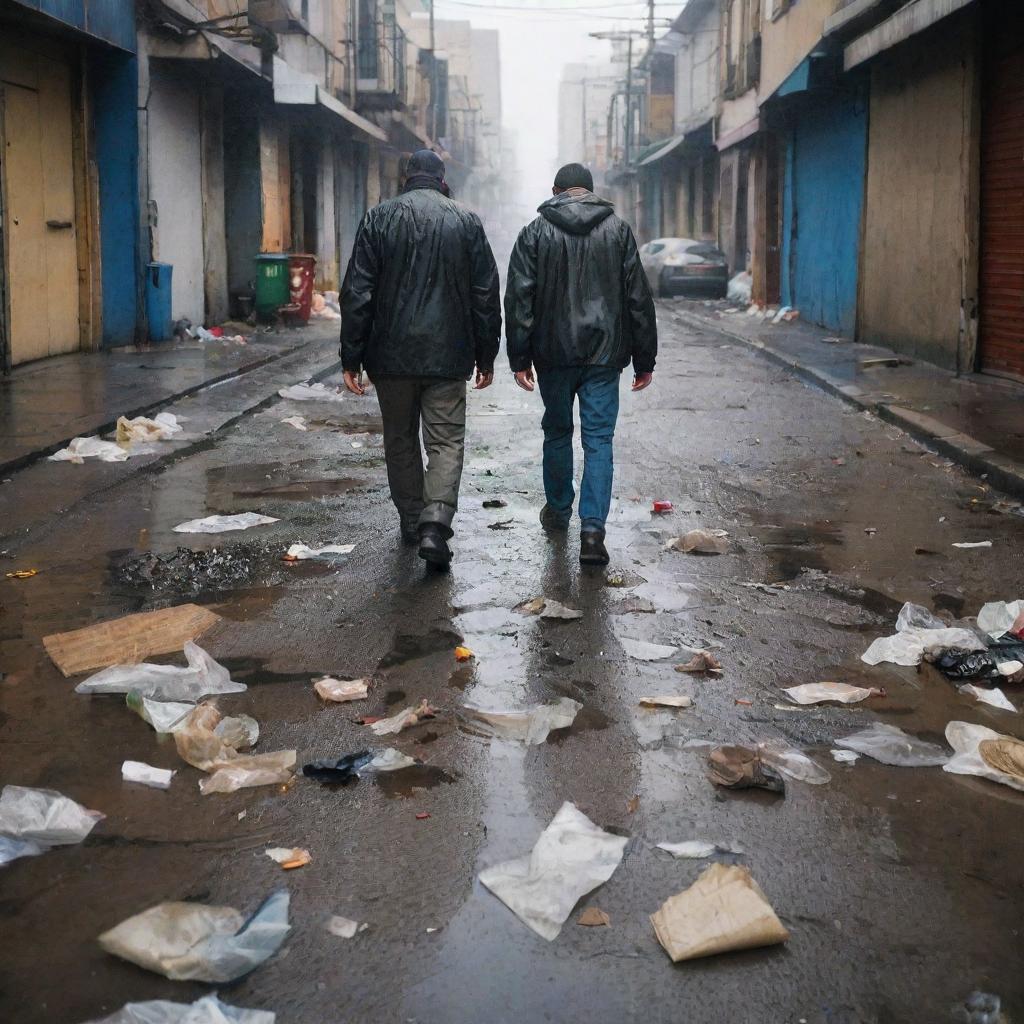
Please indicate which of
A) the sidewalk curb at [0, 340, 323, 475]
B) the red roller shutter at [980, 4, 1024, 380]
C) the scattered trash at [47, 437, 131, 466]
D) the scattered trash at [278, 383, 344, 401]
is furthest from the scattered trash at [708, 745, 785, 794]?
the red roller shutter at [980, 4, 1024, 380]

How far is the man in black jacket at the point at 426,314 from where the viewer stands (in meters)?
Answer: 5.65

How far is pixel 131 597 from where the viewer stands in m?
5.12

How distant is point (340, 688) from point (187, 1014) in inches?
69.1

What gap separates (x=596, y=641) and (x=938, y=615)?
140cm

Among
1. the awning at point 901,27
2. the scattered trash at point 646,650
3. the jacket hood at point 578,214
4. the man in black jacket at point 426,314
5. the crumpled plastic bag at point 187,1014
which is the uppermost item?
the awning at point 901,27

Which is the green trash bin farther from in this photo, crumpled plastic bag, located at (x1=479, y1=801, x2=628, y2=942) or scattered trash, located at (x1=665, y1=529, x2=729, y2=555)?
crumpled plastic bag, located at (x1=479, y1=801, x2=628, y2=942)

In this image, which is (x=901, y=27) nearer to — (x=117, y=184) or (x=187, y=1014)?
(x=117, y=184)

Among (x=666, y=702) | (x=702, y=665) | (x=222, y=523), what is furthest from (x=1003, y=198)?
(x=666, y=702)

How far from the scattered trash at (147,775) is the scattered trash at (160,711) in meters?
0.21

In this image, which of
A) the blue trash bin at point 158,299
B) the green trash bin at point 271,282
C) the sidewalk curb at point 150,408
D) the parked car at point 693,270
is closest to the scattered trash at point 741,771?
the sidewalk curb at point 150,408

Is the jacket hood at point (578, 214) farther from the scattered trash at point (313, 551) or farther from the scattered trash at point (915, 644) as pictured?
the scattered trash at point (915, 644)

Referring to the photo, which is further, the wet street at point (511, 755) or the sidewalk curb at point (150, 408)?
the sidewalk curb at point (150, 408)

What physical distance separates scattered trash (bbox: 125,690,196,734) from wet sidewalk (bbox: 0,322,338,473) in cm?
412

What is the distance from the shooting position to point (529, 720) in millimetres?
3730
